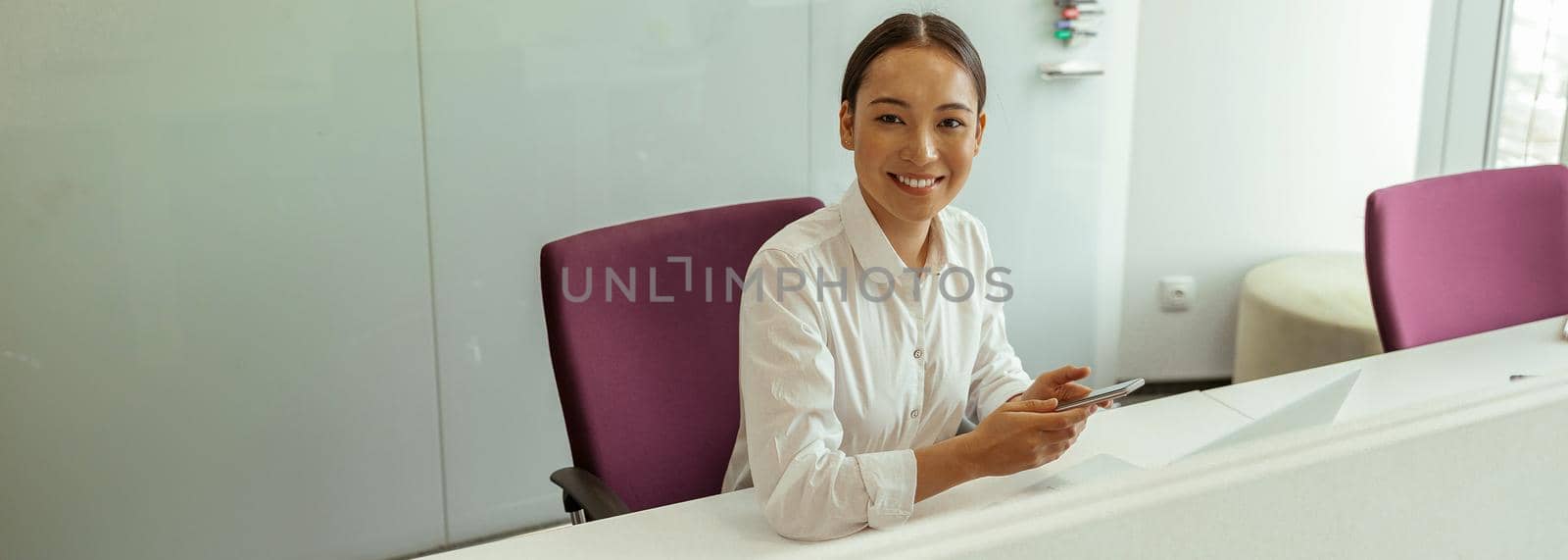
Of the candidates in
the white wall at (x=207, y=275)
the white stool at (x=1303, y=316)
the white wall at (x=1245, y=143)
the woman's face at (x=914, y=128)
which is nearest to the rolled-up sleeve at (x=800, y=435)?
the woman's face at (x=914, y=128)

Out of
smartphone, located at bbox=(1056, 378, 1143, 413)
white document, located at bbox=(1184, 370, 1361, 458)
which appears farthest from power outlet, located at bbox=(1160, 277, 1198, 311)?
smartphone, located at bbox=(1056, 378, 1143, 413)

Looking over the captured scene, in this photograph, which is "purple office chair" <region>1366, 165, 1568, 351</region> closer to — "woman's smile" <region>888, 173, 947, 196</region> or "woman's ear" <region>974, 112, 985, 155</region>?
"woman's ear" <region>974, 112, 985, 155</region>

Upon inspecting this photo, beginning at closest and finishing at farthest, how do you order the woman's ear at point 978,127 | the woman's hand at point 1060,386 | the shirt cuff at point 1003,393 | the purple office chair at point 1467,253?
the woman's hand at point 1060,386
the woman's ear at point 978,127
the shirt cuff at point 1003,393
the purple office chair at point 1467,253

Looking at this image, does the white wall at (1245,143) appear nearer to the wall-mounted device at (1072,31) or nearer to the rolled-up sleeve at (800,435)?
the wall-mounted device at (1072,31)

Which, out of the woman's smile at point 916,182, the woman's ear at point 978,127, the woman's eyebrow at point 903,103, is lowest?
the woman's smile at point 916,182

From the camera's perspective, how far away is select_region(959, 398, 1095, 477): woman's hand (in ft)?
3.93

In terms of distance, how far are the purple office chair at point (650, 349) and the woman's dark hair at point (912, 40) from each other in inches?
14.8

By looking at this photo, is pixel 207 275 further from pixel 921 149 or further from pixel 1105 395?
pixel 1105 395

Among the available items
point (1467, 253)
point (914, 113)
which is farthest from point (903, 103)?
point (1467, 253)

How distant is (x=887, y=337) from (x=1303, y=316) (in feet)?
6.96

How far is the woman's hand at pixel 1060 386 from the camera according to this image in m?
1.33

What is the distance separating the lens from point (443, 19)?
99.0 inches

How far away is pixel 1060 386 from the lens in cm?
136

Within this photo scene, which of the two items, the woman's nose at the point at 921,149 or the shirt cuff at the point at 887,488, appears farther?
the woman's nose at the point at 921,149
